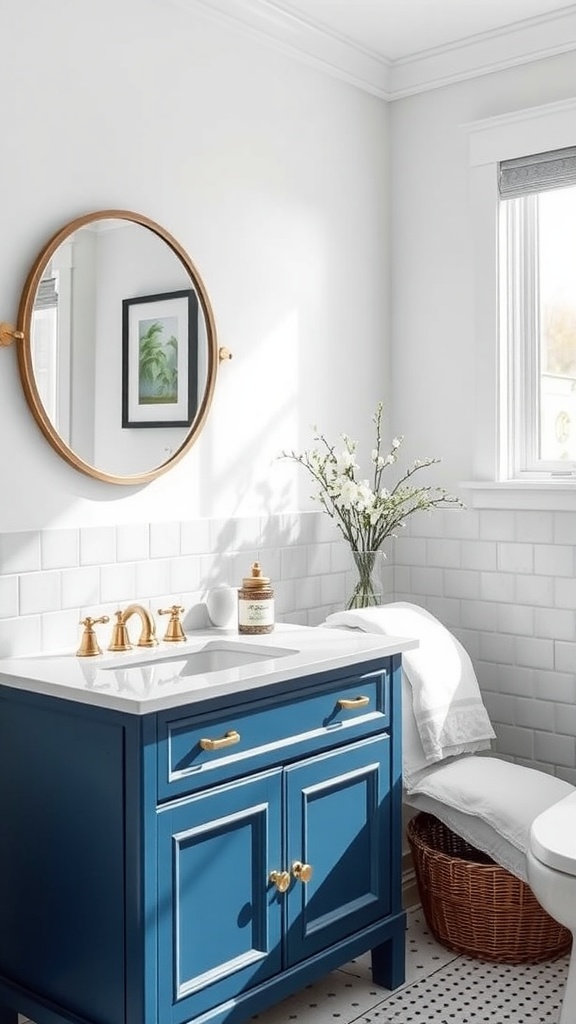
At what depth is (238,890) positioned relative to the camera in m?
2.33

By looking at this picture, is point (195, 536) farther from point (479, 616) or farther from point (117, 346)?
point (479, 616)

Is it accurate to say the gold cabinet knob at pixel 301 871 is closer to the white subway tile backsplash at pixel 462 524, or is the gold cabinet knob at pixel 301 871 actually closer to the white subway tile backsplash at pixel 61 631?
the white subway tile backsplash at pixel 61 631

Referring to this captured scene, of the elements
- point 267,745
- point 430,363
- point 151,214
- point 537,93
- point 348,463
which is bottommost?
point 267,745

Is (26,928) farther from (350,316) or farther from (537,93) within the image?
(537,93)

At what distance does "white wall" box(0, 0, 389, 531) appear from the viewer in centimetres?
257

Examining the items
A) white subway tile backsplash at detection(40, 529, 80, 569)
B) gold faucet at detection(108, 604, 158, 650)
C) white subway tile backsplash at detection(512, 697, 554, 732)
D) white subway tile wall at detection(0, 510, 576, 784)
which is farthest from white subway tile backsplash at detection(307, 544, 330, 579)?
white subway tile backsplash at detection(40, 529, 80, 569)

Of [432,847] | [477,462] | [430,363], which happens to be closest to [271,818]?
[432,847]

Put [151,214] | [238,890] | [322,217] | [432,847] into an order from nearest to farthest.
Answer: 1. [238,890]
2. [151,214]
3. [432,847]
4. [322,217]

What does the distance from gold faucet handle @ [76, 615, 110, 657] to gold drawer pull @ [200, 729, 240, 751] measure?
0.46 metres

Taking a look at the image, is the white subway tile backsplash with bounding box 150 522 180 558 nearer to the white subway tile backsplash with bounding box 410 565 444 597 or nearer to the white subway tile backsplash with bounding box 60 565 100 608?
the white subway tile backsplash with bounding box 60 565 100 608

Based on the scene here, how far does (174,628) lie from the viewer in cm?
278

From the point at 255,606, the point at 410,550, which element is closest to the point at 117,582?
the point at 255,606

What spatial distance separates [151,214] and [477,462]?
4.39 feet

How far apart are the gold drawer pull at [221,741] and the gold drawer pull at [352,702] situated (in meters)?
Result: 0.37
